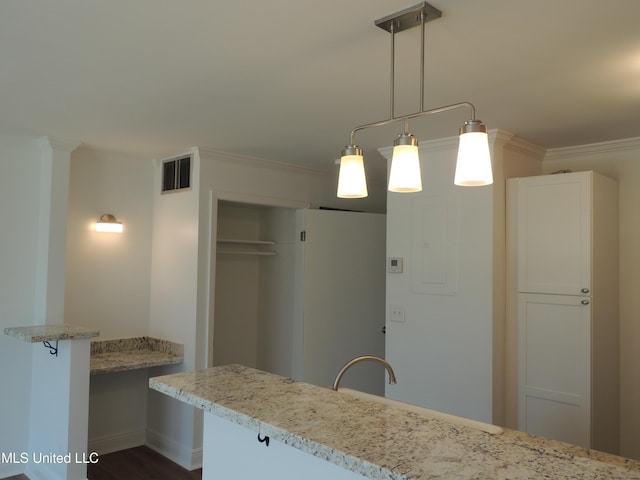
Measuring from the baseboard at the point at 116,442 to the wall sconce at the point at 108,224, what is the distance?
1562 mm

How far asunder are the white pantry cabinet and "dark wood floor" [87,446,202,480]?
2.30 m

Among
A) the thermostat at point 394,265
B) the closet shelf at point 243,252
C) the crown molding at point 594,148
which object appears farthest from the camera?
the closet shelf at point 243,252

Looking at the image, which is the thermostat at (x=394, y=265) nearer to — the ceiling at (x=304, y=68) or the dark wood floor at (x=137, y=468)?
the ceiling at (x=304, y=68)

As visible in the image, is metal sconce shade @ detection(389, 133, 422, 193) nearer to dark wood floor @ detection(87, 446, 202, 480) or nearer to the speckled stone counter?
the speckled stone counter

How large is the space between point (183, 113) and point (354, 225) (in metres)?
2.10

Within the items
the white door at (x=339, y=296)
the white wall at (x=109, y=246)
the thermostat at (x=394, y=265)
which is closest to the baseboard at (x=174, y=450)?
the white wall at (x=109, y=246)

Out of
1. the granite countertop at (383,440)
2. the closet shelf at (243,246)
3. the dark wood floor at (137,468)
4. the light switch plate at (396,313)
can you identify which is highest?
the closet shelf at (243,246)

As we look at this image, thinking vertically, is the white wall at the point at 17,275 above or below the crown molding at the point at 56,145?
below

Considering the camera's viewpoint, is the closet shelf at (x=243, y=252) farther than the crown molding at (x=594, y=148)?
Yes

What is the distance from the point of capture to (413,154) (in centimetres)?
162

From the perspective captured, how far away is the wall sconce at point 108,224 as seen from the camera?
3889mm

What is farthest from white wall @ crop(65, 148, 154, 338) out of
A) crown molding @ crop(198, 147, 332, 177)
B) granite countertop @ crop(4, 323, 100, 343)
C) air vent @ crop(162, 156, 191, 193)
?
crown molding @ crop(198, 147, 332, 177)

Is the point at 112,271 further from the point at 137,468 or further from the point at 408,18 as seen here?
the point at 408,18

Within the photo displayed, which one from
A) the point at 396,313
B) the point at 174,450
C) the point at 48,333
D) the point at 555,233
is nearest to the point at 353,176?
the point at 555,233
